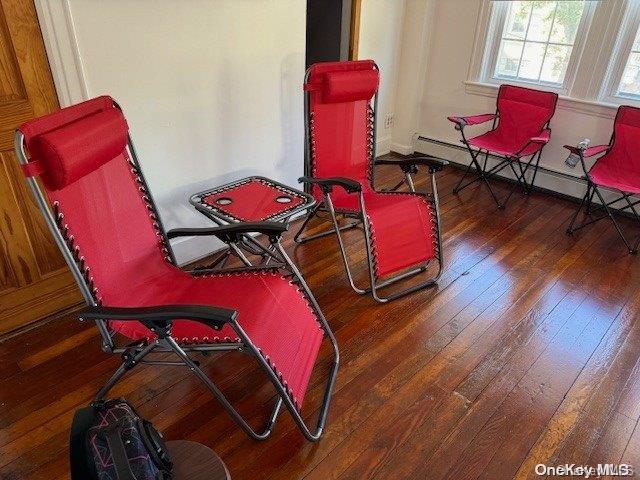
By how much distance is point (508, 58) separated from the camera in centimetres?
395

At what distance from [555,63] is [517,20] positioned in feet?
1.68

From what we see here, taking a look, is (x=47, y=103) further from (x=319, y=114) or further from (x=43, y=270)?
(x=319, y=114)

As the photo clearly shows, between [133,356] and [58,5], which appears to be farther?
[58,5]

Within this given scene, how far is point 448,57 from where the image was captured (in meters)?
4.22

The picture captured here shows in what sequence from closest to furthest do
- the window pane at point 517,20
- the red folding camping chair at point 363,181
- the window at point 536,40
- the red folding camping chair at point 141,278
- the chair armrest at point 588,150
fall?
the red folding camping chair at point 141,278
the red folding camping chair at point 363,181
the chair armrest at point 588,150
the window at point 536,40
the window pane at point 517,20

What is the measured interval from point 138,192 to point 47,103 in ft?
2.02

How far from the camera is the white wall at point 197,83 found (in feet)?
6.82

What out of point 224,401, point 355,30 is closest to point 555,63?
point 355,30

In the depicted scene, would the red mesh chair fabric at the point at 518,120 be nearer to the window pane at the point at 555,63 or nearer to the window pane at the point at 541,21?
the window pane at the point at 555,63

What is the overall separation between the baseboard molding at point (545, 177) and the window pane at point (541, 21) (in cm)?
106

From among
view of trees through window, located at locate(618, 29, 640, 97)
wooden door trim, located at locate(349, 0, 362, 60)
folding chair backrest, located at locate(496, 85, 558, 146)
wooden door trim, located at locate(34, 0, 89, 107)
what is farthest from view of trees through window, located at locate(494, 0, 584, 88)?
wooden door trim, located at locate(34, 0, 89, 107)

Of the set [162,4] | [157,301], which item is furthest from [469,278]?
[162,4]

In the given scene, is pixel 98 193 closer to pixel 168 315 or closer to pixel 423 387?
pixel 168 315

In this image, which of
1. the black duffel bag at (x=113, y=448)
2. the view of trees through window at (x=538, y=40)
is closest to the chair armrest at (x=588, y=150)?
the view of trees through window at (x=538, y=40)
